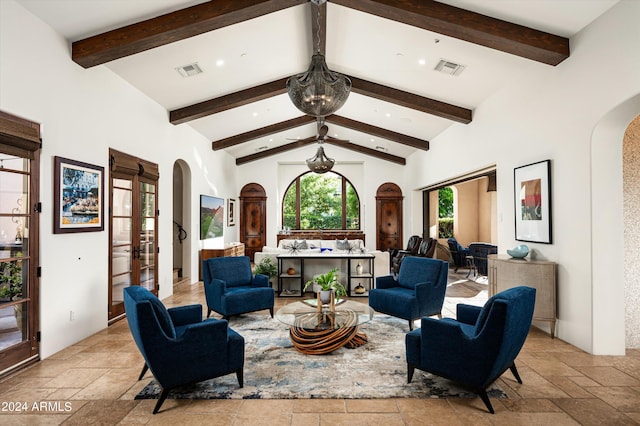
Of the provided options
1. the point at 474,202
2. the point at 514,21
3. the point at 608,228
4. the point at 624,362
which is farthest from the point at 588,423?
the point at 474,202

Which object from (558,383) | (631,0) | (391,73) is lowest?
(558,383)

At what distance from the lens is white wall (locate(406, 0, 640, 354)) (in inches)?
133

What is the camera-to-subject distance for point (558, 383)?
3123 millimetres

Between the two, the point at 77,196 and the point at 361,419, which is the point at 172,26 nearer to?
the point at 77,196

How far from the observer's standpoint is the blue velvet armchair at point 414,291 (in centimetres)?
455

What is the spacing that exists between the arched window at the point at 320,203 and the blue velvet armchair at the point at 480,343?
31.3 ft

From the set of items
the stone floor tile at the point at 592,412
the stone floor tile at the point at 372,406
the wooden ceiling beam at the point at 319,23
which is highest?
the wooden ceiling beam at the point at 319,23

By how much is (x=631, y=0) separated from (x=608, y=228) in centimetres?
209

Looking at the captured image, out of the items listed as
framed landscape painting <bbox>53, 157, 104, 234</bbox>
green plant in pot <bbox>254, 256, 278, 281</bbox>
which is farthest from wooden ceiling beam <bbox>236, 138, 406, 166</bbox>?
framed landscape painting <bbox>53, 157, 104, 234</bbox>

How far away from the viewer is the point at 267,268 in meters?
6.61

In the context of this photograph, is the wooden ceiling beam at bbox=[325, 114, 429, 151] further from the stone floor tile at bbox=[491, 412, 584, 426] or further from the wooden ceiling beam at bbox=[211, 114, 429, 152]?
the stone floor tile at bbox=[491, 412, 584, 426]

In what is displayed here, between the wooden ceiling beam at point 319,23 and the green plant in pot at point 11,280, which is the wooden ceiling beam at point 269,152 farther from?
the green plant in pot at point 11,280

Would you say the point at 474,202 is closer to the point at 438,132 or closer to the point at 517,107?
the point at 438,132

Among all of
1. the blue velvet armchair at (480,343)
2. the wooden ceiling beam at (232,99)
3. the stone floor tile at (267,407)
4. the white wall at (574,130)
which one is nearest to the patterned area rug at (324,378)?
the stone floor tile at (267,407)
